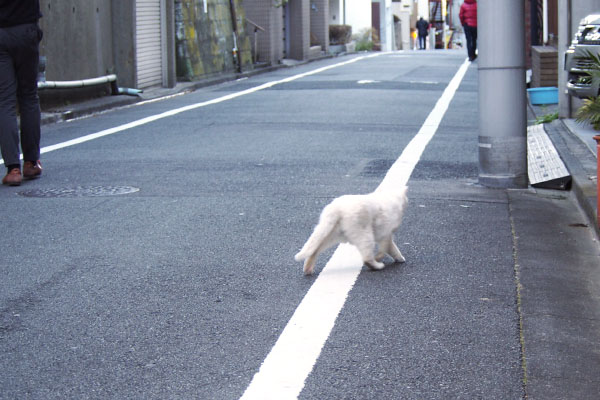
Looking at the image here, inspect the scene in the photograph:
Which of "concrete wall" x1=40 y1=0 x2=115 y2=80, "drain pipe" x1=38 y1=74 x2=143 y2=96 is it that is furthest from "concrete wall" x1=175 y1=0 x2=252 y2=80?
"drain pipe" x1=38 y1=74 x2=143 y2=96

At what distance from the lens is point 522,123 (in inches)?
340

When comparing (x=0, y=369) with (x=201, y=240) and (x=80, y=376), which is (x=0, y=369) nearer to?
(x=80, y=376)

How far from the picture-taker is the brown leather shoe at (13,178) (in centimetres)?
862

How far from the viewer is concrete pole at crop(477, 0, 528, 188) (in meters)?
8.51

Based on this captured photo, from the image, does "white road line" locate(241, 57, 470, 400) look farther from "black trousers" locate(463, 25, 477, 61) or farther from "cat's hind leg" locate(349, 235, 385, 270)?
"black trousers" locate(463, 25, 477, 61)

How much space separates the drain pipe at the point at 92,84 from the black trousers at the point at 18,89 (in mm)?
6334

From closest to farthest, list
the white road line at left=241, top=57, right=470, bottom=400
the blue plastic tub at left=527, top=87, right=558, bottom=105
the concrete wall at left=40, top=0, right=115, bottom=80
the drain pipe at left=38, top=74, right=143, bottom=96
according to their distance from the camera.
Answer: the white road line at left=241, top=57, right=470, bottom=400, the drain pipe at left=38, top=74, right=143, bottom=96, the blue plastic tub at left=527, top=87, right=558, bottom=105, the concrete wall at left=40, top=0, right=115, bottom=80

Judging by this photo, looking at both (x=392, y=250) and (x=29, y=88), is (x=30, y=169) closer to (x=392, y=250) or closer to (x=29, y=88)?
(x=29, y=88)

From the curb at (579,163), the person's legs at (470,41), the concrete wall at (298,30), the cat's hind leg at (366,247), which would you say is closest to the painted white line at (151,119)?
the curb at (579,163)

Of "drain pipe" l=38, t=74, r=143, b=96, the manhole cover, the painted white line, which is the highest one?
"drain pipe" l=38, t=74, r=143, b=96

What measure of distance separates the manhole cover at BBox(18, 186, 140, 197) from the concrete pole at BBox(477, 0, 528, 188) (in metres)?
3.08

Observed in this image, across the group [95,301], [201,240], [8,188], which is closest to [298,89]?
[8,188]

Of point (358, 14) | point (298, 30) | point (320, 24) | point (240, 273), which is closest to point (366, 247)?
point (240, 273)

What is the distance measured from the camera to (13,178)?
28.3ft
